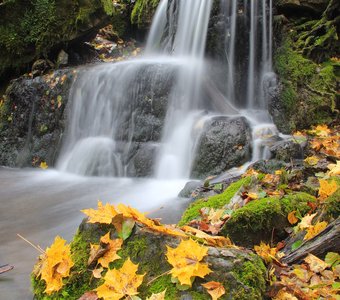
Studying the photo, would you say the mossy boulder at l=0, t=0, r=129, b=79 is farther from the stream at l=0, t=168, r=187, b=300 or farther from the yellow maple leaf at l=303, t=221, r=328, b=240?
the yellow maple leaf at l=303, t=221, r=328, b=240

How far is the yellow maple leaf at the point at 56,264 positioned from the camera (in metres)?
2.03

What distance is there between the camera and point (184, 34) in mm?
9750

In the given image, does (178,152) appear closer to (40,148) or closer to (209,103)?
(209,103)

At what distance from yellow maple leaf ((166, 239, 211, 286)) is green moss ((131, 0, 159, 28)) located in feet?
36.1

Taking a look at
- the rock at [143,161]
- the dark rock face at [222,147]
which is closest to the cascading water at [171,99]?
the rock at [143,161]

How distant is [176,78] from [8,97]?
437cm

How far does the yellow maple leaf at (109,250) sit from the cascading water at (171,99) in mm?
4419

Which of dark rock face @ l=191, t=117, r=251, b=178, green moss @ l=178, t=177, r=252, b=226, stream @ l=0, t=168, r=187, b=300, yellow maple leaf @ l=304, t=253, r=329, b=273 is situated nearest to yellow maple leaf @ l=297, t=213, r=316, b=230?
yellow maple leaf @ l=304, t=253, r=329, b=273

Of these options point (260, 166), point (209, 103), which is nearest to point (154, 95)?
point (209, 103)

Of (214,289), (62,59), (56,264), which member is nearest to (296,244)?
(214,289)

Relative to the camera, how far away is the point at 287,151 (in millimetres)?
5617

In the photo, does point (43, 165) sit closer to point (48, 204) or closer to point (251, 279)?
point (48, 204)

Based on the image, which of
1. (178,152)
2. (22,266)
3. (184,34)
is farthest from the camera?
(184,34)

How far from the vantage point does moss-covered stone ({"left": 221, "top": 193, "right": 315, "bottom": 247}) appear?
2766 millimetres
